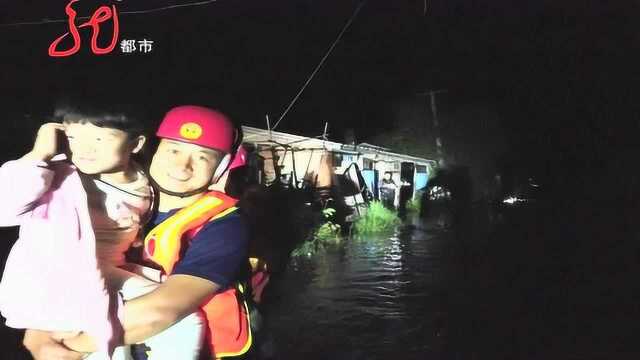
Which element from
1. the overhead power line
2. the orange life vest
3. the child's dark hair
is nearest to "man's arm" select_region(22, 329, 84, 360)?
the orange life vest

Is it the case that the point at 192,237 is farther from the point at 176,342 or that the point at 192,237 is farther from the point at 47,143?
the point at 47,143

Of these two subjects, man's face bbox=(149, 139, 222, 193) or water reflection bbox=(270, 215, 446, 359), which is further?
water reflection bbox=(270, 215, 446, 359)

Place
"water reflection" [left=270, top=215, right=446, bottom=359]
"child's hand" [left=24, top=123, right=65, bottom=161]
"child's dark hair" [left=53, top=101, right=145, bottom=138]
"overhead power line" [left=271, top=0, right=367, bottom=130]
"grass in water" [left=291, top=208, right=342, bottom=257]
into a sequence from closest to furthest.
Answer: "child's hand" [left=24, top=123, right=65, bottom=161] → "child's dark hair" [left=53, top=101, right=145, bottom=138] → "overhead power line" [left=271, top=0, right=367, bottom=130] → "grass in water" [left=291, top=208, right=342, bottom=257] → "water reflection" [left=270, top=215, right=446, bottom=359]

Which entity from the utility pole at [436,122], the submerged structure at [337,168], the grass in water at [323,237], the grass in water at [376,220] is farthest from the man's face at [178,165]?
the utility pole at [436,122]

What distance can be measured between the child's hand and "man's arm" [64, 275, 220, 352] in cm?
69

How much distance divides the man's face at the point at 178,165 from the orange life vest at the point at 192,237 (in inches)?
4.1

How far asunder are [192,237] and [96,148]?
1.82 feet

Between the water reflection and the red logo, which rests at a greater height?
the red logo

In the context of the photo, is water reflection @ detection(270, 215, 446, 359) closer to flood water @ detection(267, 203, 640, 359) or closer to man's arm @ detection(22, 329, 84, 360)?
flood water @ detection(267, 203, 640, 359)

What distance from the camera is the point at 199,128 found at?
2389 mm

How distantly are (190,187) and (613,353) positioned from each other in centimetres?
317

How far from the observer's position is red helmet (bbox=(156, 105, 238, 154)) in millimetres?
2379

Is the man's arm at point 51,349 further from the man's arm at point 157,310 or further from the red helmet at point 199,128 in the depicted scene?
the red helmet at point 199,128

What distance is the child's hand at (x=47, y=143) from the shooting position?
2.22 metres
